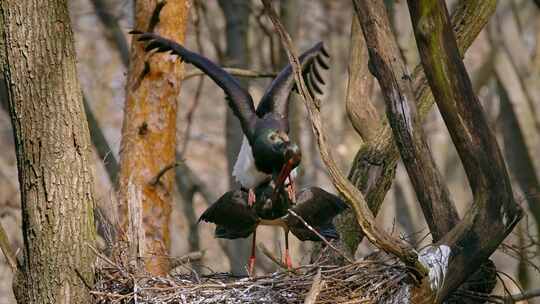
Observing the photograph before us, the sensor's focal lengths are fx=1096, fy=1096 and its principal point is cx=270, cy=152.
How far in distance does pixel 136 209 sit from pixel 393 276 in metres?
1.71

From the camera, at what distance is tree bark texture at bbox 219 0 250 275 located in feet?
40.0

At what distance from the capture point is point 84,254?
18.1ft

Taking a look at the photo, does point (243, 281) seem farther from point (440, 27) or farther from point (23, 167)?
point (440, 27)

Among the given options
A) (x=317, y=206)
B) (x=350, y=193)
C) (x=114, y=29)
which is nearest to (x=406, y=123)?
(x=350, y=193)

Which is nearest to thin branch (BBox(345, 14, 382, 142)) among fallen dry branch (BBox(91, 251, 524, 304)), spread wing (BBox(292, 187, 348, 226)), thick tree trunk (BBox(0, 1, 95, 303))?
spread wing (BBox(292, 187, 348, 226))

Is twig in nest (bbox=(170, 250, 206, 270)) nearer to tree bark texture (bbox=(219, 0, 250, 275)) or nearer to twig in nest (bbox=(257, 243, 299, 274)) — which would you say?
twig in nest (bbox=(257, 243, 299, 274))

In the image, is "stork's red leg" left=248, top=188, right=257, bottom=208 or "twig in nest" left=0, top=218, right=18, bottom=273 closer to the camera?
"twig in nest" left=0, top=218, right=18, bottom=273

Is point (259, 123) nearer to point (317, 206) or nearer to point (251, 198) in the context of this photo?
point (251, 198)

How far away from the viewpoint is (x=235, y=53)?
12211mm

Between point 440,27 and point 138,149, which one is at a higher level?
point 440,27

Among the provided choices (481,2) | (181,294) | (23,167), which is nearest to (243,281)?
(181,294)

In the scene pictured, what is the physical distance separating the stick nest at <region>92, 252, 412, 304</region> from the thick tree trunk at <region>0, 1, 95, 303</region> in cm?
31

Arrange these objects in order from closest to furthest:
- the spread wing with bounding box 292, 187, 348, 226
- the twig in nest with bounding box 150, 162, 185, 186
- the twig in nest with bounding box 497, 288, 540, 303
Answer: the twig in nest with bounding box 497, 288, 540, 303
the spread wing with bounding box 292, 187, 348, 226
the twig in nest with bounding box 150, 162, 185, 186

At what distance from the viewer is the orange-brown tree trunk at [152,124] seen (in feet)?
26.4
